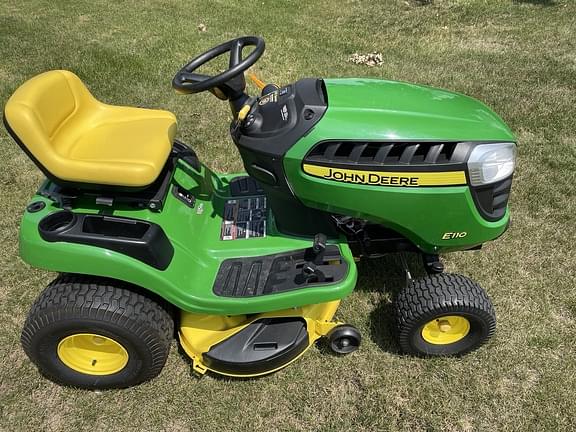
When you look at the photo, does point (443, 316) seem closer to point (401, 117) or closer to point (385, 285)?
point (385, 285)

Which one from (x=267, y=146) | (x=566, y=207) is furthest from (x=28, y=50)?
(x=566, y=207)

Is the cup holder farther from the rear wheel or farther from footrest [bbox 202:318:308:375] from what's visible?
footrest [bbox 202:318:308:375]

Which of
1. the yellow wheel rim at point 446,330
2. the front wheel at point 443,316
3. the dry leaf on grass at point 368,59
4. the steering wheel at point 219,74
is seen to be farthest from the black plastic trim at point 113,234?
the dry leaf on grass at point 368,59

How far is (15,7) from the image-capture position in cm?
770

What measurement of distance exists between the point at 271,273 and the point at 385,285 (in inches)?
36.4

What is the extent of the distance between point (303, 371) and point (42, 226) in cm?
138

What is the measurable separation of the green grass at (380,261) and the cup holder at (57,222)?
90 cm

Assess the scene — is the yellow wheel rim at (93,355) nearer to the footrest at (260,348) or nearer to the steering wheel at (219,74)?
the footrest at (260,348)

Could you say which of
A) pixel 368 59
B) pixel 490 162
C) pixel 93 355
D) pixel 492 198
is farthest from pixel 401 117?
pixel 368 59

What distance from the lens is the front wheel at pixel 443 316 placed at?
2262 mm

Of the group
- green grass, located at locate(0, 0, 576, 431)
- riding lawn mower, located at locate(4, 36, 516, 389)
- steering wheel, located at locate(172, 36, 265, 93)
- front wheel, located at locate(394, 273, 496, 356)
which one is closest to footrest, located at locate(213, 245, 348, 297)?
riding lawn mower, located at locate(4, 36, 516, 389)

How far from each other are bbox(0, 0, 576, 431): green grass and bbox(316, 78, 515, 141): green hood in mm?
1159

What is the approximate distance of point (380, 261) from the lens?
3.07 meters

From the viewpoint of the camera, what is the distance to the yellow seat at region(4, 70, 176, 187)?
201 cm
